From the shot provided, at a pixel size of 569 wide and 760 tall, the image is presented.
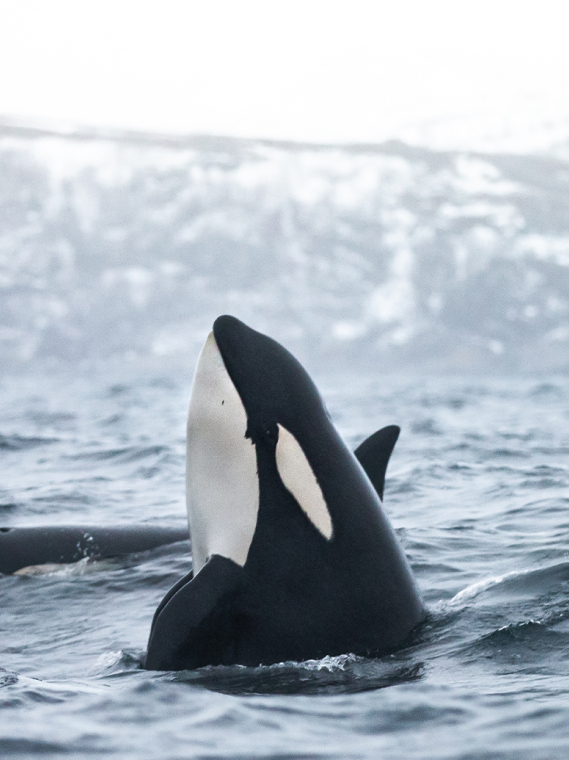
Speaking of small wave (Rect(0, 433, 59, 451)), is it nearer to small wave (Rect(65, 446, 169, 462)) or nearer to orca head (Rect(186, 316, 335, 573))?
small wave (Rect(65, 446, 169, 462))

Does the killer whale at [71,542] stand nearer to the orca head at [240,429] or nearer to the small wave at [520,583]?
the small wave at [520,583]

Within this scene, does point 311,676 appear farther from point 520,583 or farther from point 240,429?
point 520,583

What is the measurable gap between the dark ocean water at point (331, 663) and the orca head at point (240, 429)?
89 centimetres

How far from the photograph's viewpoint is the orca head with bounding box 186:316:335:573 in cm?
583

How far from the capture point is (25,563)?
9336 millimetres

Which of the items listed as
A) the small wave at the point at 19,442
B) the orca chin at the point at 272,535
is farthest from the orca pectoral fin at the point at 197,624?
the small wave at the point at 19,442

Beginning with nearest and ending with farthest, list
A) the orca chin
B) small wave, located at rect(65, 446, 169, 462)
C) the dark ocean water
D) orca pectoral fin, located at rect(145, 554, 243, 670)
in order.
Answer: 1. the dark ocean water
2. orca pectoral fin, located at rect(145, 554, 243, 670)
3. the orca chin
4. small wave, located at rect(65, 446, 169, 462)

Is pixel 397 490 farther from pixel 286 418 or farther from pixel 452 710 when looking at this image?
pixel 452 710

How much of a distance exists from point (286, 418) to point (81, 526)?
16.4 feet

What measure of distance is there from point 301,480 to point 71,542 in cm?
468

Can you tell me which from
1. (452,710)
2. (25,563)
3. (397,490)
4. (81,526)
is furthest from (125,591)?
(397,490)

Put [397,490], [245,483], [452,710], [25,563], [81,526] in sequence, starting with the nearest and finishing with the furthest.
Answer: [452,710] → [245,483] → [25,563] → [81,526] → [397,490]

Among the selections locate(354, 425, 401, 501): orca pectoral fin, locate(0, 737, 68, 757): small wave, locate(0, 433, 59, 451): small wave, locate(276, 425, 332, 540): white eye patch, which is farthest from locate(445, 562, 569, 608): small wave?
locate(0, 433, 59, 451): small wave

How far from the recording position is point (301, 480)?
19.0ft
